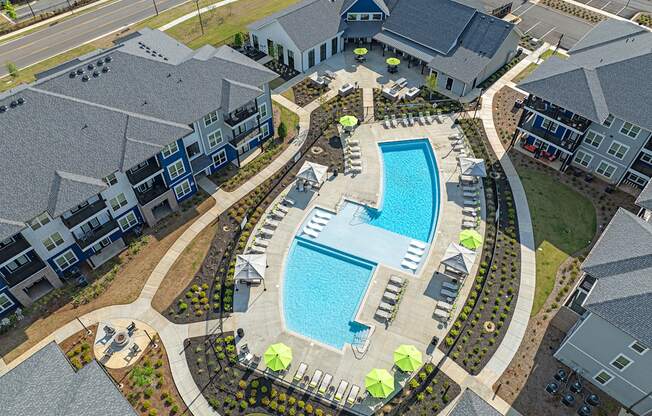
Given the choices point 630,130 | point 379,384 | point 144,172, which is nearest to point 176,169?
point 144,172

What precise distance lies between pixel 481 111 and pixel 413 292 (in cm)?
3199

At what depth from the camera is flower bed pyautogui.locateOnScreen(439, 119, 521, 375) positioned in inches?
1497

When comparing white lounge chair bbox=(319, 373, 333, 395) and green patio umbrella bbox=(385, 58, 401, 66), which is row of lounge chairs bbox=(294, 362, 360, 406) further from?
green patio umbrella bbox=(385, 58, 401, 66)

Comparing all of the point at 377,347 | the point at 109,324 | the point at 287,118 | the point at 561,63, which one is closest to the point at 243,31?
the point at 287,118

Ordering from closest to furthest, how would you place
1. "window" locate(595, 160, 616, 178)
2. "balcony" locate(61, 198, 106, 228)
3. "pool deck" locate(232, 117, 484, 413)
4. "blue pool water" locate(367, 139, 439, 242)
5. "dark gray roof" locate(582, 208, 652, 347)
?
"dark gray roof" locate(582, 208, 652, 347) → "pool deck" locate(232, 117, 484, 413) → "balcony" locate(61, 198, 106, 228) → "blue pool water" locate(367, 139, 439, 242) → "window" locate(595, 160, 616, 178)

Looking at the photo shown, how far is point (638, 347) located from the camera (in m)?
31.3

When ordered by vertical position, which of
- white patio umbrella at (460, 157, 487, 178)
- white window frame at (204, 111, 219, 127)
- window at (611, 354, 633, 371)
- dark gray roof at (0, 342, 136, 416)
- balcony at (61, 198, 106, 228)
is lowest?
window at (611, 354, 633, 371)

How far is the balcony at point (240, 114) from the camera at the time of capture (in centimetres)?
5019

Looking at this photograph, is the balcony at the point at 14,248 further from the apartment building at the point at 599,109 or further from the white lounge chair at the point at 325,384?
the apartment building at the point at 599,109

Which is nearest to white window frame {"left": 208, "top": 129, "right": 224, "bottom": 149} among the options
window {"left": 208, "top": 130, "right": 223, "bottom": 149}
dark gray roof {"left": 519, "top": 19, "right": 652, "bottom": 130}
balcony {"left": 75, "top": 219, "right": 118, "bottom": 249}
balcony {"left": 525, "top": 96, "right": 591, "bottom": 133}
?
window {"left": 208, "top": 130, "right": 223, "bottom": 149}

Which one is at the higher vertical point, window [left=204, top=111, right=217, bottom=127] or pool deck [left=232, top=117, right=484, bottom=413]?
window [left=204, top=111, right=217, bottom=127]

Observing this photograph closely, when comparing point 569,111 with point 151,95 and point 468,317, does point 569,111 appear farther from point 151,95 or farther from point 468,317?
point 151,95

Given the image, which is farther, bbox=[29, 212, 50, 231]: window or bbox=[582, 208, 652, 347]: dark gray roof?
bbox=[29, 212, 50, 231]: window

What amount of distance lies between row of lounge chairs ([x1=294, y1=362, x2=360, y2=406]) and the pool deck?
480 millimetres
